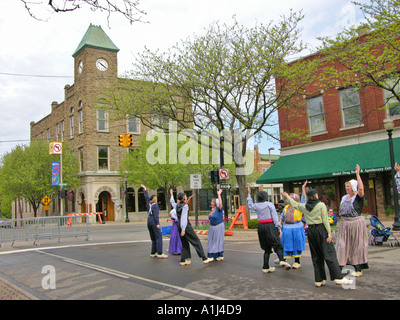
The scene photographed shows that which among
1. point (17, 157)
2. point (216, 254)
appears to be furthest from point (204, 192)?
point (216, 254)

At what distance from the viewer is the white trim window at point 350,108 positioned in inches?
774

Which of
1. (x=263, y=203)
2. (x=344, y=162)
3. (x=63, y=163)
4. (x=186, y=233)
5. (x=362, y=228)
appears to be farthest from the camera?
(x=63, y=163)

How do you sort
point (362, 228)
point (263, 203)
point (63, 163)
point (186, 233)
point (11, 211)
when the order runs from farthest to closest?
point (11, 211) < point (63, 163) < point (186, 233) < point (263, 203) < point (362, 228)

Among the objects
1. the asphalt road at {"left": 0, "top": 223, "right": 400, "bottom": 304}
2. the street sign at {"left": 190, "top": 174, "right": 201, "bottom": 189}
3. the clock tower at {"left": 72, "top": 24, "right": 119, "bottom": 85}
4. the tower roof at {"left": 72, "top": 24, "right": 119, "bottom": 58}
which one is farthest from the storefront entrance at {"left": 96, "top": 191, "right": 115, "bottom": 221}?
the asphalt road at {"left": 0, "top": 223, "right": 400, "bottom": 304}

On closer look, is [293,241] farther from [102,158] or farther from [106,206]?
[106,206]

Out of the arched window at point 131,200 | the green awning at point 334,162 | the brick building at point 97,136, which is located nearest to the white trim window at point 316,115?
the green awning at point 334,162

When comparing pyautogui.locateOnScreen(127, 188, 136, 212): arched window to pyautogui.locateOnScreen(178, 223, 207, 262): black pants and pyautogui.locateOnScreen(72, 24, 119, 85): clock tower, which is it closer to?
pyautogui.locateOnScreen(72, 24, 119, 85): clock tower

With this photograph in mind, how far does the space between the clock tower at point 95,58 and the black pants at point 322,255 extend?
35261mm

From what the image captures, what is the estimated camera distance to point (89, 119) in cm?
3766

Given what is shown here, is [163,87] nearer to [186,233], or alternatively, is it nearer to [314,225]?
[186,233]

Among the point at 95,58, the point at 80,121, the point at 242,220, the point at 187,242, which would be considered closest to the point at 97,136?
the point at 80,121

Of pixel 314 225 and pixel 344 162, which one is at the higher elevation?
pixel 344 162

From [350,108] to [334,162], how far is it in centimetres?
342

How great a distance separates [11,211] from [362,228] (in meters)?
66.5
